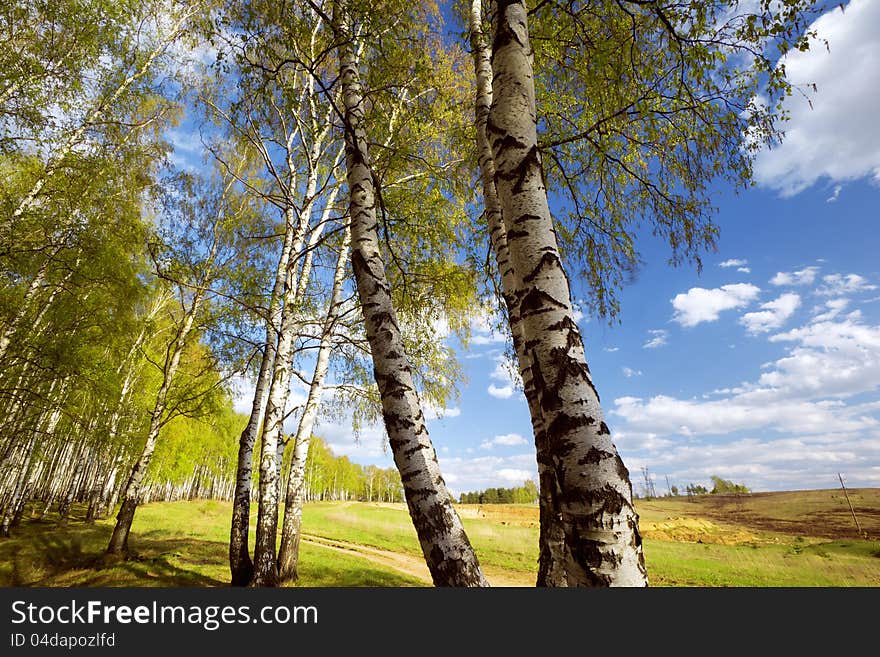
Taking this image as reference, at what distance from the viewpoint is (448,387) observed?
10.2 metres

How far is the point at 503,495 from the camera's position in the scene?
307ft

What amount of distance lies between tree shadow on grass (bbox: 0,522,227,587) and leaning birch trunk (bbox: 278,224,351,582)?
135cm

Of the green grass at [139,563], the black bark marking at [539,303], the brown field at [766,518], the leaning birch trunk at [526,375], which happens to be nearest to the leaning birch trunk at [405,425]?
the leaning birch trunk at [526,375]

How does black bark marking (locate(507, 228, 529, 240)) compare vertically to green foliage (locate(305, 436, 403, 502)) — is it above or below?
above

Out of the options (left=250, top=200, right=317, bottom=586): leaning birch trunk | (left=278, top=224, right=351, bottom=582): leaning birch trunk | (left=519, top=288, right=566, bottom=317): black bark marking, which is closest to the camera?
(left=519, top=288, right=566, bottom=317): black bark marking

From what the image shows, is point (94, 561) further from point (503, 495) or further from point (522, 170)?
point (503, 495)

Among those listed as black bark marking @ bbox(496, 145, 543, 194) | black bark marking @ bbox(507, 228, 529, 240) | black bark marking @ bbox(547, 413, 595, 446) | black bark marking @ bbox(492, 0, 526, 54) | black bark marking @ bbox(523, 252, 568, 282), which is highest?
black bark marking @ bbox(492, 0, 526, 54)

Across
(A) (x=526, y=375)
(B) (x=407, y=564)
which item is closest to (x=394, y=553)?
(B) (x=407, y=564)

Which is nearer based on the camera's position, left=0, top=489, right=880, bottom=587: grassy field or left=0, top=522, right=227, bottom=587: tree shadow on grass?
left=0, top=522, right=227, bottom=587: tree shadow on grass

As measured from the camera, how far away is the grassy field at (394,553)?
9031 mm

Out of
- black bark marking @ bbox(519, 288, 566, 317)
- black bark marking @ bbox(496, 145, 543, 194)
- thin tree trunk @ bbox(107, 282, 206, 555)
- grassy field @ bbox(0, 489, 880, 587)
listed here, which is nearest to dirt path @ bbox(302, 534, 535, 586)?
grassy field @ bbox(0, 489, 880, 587)

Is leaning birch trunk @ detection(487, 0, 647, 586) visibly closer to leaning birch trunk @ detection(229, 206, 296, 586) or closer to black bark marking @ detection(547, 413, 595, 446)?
black bark marking @ detection(547, 413, 595, 446)

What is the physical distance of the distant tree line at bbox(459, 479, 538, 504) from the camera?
89000 millimetres

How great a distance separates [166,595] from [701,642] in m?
2.64
